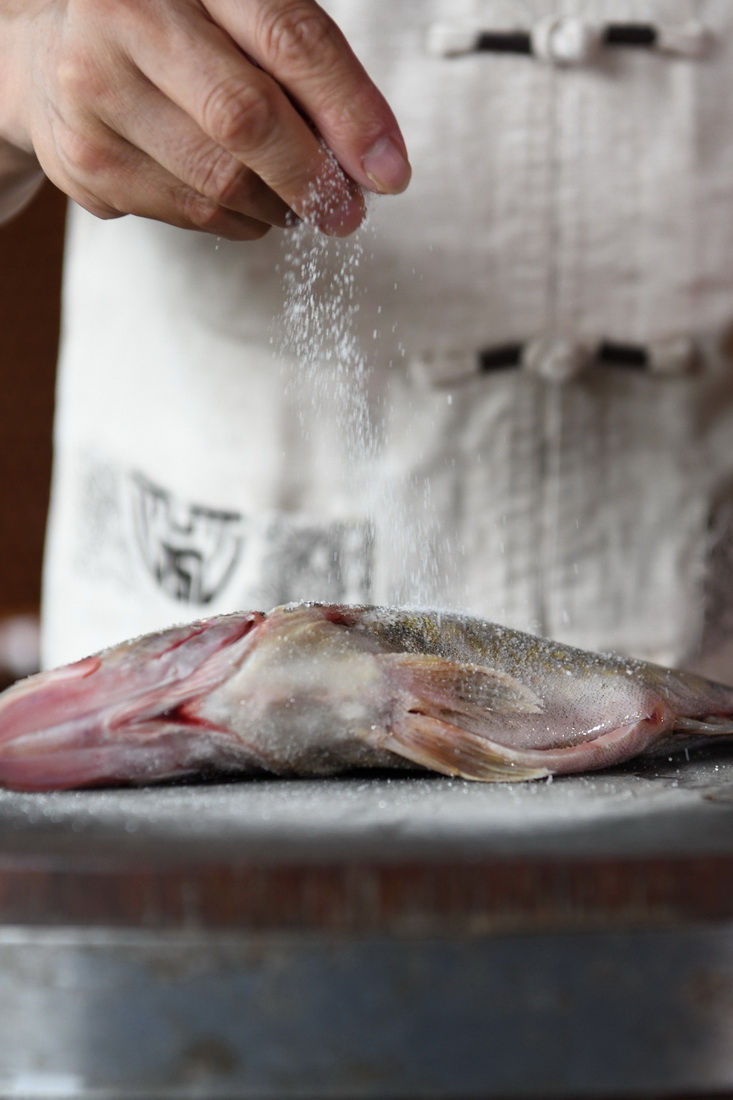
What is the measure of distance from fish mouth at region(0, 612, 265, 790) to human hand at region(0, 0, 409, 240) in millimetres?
410

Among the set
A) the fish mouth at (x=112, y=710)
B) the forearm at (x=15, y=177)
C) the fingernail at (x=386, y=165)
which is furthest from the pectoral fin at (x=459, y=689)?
the forearm at (x=15, y=177)

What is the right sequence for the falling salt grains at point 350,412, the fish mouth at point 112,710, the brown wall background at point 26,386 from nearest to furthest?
the fish mouth at point 112,710
the falling salt grains at point 350,412
the brown wall background at point 26,386

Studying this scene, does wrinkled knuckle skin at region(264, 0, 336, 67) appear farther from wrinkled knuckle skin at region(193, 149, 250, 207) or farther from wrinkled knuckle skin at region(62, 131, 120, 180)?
wrinkled knuckle skin at region(62, 131, 120, 180)

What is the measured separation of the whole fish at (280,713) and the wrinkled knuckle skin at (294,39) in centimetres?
47

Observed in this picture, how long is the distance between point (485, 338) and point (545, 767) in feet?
2.50

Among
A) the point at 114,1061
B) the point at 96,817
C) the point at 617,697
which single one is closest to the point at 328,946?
the point at 114,1061

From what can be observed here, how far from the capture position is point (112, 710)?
2.90 ft

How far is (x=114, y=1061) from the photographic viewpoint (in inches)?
22.0

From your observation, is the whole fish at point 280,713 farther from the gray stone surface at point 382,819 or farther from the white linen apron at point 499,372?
the white linen apron at point 499,372

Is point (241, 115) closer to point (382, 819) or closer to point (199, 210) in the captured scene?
point (199, 210)

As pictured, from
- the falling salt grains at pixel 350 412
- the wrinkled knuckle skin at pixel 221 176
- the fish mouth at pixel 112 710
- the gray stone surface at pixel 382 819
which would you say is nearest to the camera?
the gray stone surface at pixel 382 819

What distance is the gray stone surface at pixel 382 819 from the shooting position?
2.06 ft

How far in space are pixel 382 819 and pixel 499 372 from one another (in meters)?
0.91

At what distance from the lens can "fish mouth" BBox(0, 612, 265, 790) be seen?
86 cm
